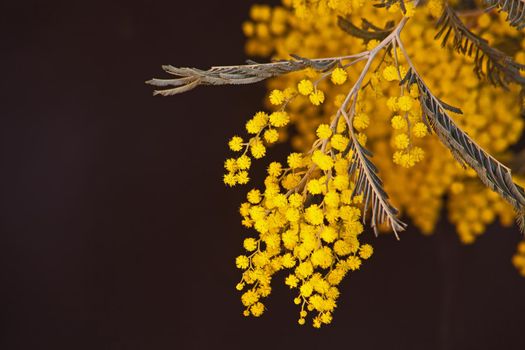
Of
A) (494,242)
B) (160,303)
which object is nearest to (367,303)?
(494,242)

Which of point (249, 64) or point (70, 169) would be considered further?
point (70, 169)

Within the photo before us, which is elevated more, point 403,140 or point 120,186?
point 120,186

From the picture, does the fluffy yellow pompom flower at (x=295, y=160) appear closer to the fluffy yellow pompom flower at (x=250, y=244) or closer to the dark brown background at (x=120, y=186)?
the fluffy yellow pompom flower at (x=250, y=244)

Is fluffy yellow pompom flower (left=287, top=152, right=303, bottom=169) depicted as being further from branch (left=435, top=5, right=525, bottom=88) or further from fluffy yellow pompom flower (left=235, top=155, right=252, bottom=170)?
branch (left=435, top=5, right=525, bottom=88)

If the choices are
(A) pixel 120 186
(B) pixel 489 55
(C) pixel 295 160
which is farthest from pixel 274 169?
(A) pixel 120 186

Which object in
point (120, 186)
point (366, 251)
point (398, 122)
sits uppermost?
point (120, 186)

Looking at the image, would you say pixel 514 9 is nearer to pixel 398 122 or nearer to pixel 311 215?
pixel 398 122

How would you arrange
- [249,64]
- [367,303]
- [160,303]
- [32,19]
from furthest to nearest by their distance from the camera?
[367,303]
[160,303]
[32,19]
[249,64]

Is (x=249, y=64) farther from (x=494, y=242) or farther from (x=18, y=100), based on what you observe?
(x=494, y=242)
